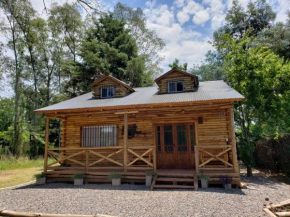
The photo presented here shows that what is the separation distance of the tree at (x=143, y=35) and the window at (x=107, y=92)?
13424 mm

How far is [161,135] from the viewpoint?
31.4 ft

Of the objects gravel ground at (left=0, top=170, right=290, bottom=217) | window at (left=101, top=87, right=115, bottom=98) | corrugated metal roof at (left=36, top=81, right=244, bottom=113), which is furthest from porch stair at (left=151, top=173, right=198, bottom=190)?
window at (left=101, top=87, right=115, bottom=98)

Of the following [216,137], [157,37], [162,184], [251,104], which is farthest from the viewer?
[157,37]

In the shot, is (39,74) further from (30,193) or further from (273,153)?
(273,153)

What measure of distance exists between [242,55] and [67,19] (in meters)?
20.6

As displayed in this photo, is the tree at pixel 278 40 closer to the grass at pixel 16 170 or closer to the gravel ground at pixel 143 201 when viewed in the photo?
the gravel ground at pixel 143 201

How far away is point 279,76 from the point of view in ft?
34.3

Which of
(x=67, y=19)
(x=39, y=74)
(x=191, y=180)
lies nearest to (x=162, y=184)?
(x=191, y=180)

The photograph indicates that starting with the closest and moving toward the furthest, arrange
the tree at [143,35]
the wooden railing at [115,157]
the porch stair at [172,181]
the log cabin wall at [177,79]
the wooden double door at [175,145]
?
the porch stair at [172,181] < the wooden railing at [115,157] < the wooden double door at [175,145] < the log cabin wall at [177,79] < the tree at [143,35]

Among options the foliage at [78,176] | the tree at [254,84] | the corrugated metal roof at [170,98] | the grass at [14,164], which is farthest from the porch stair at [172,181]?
the grass at [14,164]

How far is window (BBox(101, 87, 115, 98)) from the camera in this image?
11830 mm

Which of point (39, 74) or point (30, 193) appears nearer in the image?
point (30, 193)

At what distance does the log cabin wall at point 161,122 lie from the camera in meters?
8.86

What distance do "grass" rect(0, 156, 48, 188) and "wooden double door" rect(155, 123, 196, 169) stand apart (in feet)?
21.6
